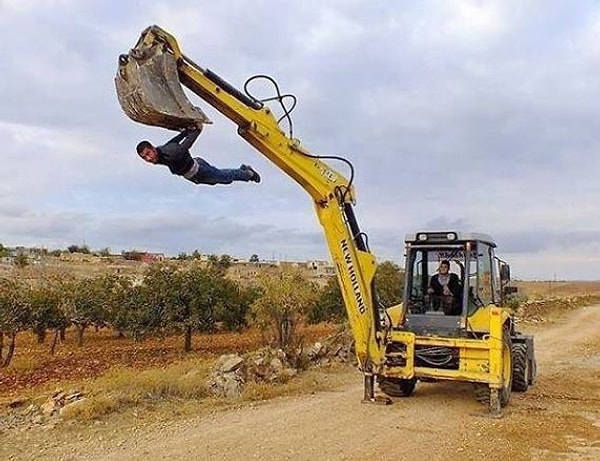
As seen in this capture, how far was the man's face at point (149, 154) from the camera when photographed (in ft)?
21.7

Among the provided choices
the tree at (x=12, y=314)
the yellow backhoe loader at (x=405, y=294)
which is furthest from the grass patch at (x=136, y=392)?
the tree at (x=12, y=314)

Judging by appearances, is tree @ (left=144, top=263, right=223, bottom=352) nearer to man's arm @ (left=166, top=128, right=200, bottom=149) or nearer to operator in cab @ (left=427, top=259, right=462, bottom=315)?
operator in cab @ (left=427, top=259, right=462, bottom=315)

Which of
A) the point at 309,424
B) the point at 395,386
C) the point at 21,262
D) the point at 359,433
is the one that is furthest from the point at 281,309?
the point at 21,262

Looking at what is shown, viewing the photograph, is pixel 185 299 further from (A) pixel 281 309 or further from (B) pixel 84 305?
(A) pixel 281 309

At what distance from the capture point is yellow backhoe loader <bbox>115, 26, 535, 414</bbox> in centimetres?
909

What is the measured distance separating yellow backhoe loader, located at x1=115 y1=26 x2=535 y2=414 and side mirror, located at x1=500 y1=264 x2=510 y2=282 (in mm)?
399

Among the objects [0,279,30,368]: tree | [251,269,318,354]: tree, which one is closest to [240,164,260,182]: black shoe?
[251,269,318,354]: tree

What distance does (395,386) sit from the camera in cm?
1071

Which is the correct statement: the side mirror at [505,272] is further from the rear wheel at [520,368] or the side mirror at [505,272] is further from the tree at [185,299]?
the tree at [185,299]

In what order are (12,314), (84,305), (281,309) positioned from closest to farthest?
(281,309) → (12,314) → (84,305)

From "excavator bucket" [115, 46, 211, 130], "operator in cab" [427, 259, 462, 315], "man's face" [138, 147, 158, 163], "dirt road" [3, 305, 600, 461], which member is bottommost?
"dirt road" [3, 305, 600, 461]

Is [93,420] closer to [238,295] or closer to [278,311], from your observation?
[278,311]

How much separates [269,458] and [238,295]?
607 inches

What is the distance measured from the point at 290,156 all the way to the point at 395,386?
4148 millimetres
